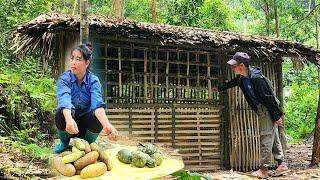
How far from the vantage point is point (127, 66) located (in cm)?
882

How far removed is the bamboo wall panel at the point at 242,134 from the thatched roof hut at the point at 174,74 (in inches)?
0.9

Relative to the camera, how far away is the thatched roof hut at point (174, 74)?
8.30 meters

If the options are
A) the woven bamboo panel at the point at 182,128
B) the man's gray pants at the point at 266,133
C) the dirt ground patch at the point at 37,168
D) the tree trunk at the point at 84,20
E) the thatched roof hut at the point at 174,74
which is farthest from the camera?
the woven bamboo panel at the point at 182,128

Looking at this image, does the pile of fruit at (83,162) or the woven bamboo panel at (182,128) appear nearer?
the pile of fruit at (83,162)

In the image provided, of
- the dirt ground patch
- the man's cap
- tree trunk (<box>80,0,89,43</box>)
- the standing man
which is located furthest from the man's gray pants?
tree trunk (<box>80,0,89,43</box>)

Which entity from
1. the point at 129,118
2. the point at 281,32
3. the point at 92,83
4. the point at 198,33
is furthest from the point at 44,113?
the point at 281,32

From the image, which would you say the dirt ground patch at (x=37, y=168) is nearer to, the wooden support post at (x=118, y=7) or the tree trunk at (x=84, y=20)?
the tree trunk at (x=84, y=20)

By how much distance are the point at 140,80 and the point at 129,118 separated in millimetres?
818

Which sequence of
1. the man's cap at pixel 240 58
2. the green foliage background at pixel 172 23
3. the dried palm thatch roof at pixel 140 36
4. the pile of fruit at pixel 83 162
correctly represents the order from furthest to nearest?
the green foliage background at pixel 172 23 → the dried palm thatch roof at pixel 140 36 → the man's cap at pixel 240 58 → the pile of fruit at pixel 83 162

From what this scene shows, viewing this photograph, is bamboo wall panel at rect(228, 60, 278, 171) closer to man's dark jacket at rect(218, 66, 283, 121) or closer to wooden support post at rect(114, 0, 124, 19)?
man's dark jacket at rect(218, 66, 283, 121)

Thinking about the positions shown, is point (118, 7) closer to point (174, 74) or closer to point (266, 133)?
point (174, 74)

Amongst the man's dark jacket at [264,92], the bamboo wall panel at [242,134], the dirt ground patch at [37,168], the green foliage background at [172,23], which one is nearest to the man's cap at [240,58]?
the man's dark jacket at [264,92]

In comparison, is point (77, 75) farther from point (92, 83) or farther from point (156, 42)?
point (156, 42)

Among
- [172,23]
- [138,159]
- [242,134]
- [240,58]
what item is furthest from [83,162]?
[172,23]
